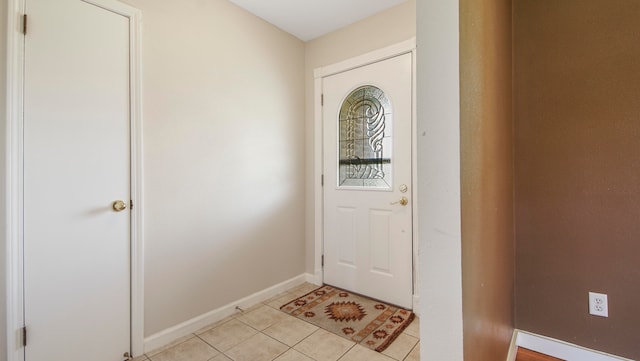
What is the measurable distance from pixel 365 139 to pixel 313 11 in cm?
113

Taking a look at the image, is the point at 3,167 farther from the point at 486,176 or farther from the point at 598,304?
the point at 598,304

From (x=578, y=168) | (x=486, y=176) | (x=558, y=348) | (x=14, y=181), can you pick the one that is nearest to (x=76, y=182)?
(x=14, y=181)

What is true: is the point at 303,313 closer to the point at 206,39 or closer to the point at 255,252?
the point at 255,252

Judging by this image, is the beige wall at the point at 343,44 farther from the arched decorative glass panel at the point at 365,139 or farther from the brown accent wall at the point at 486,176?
the brown accent wall at the point at 486,176

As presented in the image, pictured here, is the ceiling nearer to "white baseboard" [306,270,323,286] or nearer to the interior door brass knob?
the interior door brass knob

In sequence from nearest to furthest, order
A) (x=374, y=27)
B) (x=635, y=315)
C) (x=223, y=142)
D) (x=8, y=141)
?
(x=8, y=141)
(x=635, y=315)
(x=223, y=142)
(x=374, y=27)

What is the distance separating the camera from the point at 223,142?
2234 mm

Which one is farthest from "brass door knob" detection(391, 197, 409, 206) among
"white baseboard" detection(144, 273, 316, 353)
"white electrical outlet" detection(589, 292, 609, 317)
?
"white baseboard" detection(144, 273, 316, 353)

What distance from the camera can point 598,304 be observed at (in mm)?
1532

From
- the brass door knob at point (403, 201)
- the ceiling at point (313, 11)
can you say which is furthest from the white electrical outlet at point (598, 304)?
the ceiling at point (313, 11)

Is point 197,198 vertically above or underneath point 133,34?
underneath

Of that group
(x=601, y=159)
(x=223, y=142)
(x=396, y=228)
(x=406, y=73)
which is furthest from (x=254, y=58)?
(x=601, y=159)

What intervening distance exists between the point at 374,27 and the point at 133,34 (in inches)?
70.3

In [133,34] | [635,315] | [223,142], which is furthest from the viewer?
[223,142]
